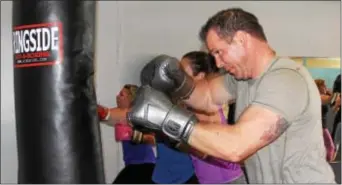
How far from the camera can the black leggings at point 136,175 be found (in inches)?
99.6

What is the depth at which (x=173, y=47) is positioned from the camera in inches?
131

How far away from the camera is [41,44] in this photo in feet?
4.46

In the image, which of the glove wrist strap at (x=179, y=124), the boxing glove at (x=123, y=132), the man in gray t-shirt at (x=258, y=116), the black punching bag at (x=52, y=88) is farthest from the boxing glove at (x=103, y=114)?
the glove wrist strap at (x=179, y=124)

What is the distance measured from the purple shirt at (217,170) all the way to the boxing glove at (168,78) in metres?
0.34

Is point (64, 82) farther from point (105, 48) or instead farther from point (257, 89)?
point (105, 48)

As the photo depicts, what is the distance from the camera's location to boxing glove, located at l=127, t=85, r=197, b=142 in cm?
128

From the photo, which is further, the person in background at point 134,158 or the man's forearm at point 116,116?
the person in background at point 134,158

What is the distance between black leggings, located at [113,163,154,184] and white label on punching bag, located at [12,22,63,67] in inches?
49.7

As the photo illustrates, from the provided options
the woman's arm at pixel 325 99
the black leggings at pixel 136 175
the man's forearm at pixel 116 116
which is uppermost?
the man's forearm at pixel 116 116

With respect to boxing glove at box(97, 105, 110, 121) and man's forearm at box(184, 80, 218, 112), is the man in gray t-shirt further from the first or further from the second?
boxing glove at box(97, 105, 110, 121)

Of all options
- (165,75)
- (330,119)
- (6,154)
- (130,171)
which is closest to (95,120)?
(165,75)

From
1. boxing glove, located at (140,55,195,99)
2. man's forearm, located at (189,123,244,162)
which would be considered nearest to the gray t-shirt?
man's forearm, located at (189,123,244,162)

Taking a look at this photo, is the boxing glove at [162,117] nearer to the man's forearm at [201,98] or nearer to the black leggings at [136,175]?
the man's forearm at [201,98]

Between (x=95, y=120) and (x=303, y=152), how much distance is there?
0.64 meters
